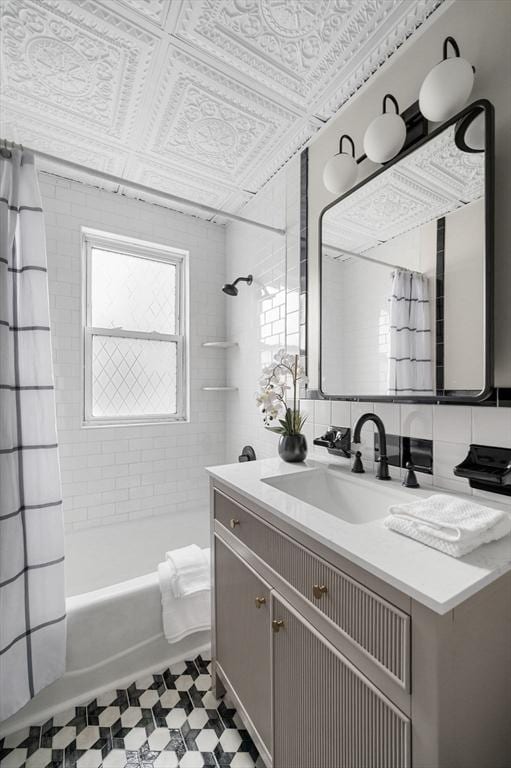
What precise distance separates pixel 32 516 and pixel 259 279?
178 cm

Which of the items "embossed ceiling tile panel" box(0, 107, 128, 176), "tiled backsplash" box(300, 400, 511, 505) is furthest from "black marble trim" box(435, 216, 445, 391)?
"embossed ceiling tile panel" box(0, 107, 128, 176)

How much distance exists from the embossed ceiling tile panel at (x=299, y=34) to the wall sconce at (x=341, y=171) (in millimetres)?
265

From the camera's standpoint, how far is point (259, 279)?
7.60 ft

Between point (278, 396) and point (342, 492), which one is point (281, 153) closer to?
point (278, 396)

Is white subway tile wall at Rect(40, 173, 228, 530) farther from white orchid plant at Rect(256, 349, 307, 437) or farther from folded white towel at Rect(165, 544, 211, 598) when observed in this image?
white orchid plant at Rect(256, 349, 307, 437)

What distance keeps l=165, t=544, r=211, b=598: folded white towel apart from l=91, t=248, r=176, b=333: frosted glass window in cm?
157

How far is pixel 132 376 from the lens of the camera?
8.23 ft

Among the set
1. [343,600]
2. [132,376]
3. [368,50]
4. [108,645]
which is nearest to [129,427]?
[132,376]

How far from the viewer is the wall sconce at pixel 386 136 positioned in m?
1.25

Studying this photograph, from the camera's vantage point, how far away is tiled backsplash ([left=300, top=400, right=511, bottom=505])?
3.31ft

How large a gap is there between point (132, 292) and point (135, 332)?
30 centimetres

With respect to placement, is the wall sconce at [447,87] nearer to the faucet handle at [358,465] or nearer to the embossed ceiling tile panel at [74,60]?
the embossed ceiling tile panel at [74,60]

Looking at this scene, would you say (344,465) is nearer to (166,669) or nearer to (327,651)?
(327,651)

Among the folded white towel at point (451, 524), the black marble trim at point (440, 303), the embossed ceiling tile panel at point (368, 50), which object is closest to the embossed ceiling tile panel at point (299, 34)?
the embossed ceiling tile panel at point (368, 50)
